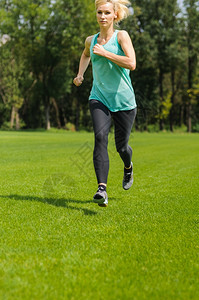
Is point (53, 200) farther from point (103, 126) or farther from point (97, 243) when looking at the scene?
point (97, 243)

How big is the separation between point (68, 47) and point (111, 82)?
45899 mm

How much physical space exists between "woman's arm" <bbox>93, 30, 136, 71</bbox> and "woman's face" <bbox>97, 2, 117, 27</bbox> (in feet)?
0.73

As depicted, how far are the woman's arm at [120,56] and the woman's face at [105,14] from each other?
22cm

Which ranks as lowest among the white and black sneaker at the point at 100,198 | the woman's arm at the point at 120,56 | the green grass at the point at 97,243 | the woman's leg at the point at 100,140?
the green grass at the point at 97,243

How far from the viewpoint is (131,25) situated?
48219mm

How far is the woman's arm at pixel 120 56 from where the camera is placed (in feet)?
14.3

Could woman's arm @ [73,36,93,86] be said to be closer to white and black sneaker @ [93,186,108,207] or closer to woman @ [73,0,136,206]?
woman @ [73,0,136,206]

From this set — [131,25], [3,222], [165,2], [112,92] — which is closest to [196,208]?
[112,92]

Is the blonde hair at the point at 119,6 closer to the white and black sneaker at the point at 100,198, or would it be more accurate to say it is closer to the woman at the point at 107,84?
the woman at the point at 107,84

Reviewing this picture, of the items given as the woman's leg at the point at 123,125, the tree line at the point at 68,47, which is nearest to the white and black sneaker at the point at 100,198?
the woman's leg at the point at 123,125

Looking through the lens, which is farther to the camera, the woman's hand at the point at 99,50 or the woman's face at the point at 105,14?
the woman's face at the point at 105,14

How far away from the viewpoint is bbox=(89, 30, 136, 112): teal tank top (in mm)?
4727

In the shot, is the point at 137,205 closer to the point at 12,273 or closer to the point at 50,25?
the point at 12,273

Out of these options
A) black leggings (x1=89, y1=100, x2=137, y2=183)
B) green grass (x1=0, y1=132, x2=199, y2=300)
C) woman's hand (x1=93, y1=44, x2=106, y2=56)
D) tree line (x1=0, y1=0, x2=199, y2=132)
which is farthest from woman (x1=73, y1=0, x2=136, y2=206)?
tree line (x1=0, y1=0, x2=199, y2=132)
